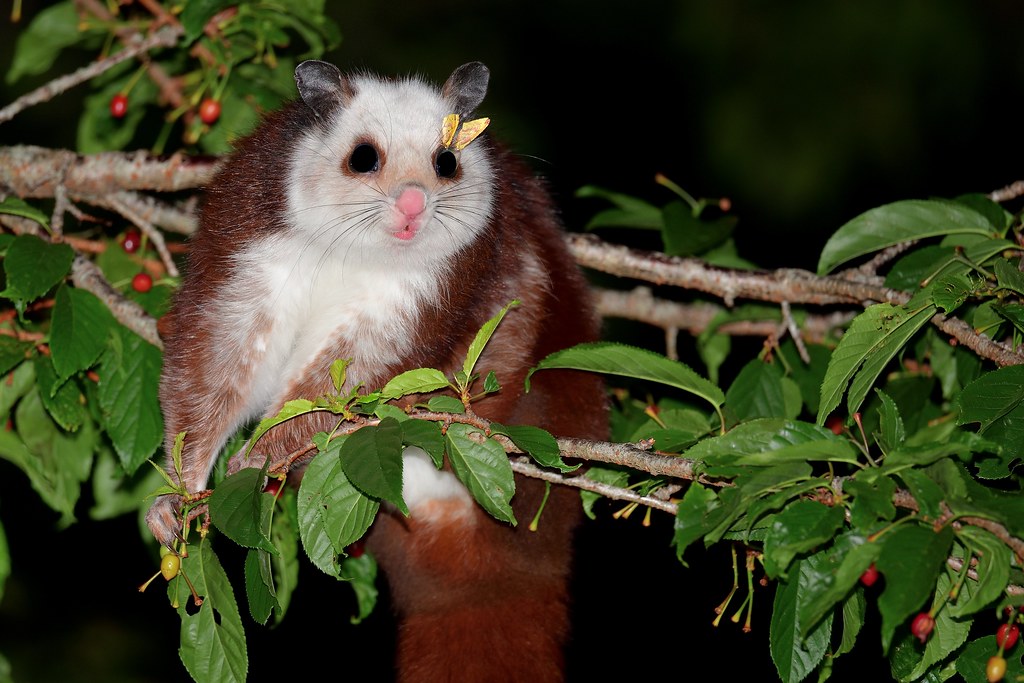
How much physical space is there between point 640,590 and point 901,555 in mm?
4319

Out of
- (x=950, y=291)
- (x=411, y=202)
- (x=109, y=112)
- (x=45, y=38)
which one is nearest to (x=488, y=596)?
(x=411, y=202)

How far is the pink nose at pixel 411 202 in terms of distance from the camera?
264cm

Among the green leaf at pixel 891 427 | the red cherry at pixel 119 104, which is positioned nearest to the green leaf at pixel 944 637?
the green leaf at pixel 891 427

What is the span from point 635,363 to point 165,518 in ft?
4.11

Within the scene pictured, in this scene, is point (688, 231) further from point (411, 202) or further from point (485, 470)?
point (485, 470)

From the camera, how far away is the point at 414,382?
2355mm

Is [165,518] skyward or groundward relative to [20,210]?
groundward

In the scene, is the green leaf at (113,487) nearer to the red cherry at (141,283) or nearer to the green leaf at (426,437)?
the red cherry at (141,283)

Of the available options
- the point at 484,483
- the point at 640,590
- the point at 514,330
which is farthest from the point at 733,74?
the point at 484,483

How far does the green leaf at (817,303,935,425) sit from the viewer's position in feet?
7.86

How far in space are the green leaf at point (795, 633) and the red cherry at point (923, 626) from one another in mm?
168

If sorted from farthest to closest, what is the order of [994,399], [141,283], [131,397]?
[141,283], [131,397], [994,399]

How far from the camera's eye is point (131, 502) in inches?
→ 138

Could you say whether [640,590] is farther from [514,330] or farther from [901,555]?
[901,555]
